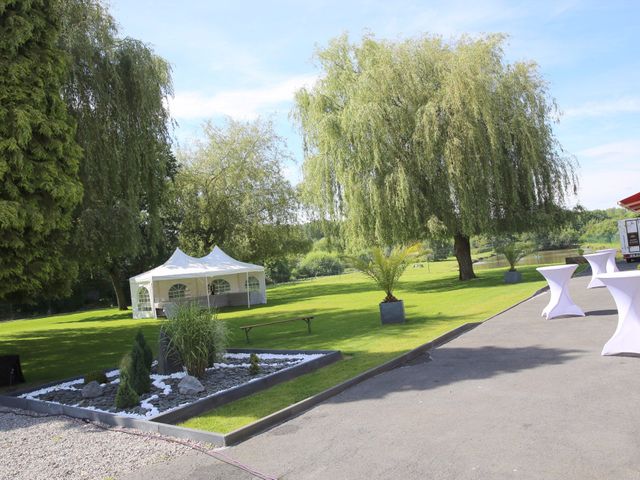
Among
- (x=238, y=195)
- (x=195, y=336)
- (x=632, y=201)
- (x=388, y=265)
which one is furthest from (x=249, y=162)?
(x=195, y=336)

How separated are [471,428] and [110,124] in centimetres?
1102

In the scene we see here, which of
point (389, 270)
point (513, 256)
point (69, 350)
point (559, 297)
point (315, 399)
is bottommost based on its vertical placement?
point (69, 350)

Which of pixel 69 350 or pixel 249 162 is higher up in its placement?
pixel 249 162

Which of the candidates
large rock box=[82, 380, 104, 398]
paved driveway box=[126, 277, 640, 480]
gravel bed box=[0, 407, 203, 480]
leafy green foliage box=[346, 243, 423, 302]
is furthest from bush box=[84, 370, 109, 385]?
leafy green foliage box=[346, 243, 423, 302]

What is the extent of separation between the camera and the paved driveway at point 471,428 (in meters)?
4.04

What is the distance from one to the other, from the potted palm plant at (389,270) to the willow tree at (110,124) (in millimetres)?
5571

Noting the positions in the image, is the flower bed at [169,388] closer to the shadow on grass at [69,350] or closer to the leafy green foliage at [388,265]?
the shadow on grass at [69,350]

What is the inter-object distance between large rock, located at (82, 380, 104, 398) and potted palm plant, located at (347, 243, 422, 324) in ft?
22.5

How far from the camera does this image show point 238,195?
30953mm

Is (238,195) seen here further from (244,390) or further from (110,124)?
(244,390)

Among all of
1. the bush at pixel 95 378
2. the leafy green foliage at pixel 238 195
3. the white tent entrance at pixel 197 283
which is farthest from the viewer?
the leafy green foliage at pixel 238 195

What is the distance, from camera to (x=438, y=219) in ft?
70.3

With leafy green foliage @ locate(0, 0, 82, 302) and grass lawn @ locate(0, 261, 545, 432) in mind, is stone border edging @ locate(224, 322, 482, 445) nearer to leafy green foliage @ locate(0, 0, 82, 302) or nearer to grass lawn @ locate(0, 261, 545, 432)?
grass lawn @ locate(0, 261, 545, 432)

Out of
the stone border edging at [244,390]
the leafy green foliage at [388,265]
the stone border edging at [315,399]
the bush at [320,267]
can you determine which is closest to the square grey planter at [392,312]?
the leafy green foliage at [388,265]
